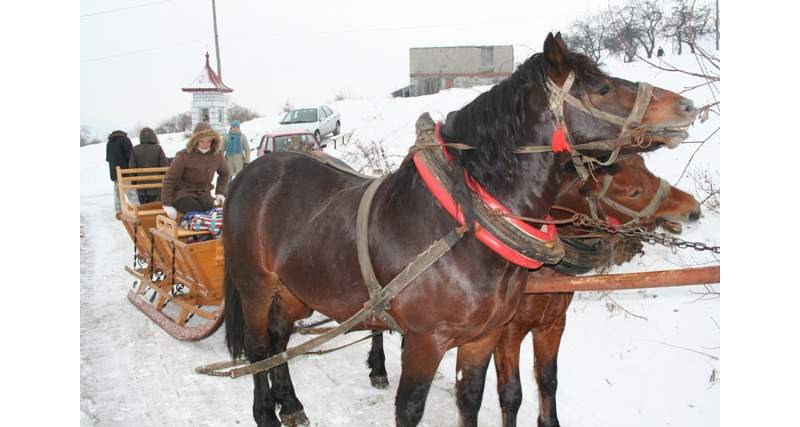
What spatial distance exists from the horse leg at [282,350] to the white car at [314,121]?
14.7 m

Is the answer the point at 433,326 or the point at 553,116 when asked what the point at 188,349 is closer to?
the point at 433,326

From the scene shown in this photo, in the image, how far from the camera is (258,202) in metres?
3.46

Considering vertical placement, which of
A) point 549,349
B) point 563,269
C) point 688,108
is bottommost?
point 549,349

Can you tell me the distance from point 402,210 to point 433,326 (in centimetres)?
54

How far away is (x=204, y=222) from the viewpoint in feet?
16.9

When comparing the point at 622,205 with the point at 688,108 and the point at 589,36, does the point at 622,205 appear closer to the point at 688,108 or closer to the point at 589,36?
the point at 688,108

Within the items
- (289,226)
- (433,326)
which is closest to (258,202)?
(289,226)

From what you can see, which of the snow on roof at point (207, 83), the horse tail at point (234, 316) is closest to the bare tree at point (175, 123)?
the snow on roof at point (207, 83)

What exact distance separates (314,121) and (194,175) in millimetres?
13941

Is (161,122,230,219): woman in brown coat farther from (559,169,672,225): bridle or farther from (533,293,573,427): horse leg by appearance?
(559,169,672,225): bridle

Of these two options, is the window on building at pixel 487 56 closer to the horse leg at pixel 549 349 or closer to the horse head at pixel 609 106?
the horse leg at pixel 549 349

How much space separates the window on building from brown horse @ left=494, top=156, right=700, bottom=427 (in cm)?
2624

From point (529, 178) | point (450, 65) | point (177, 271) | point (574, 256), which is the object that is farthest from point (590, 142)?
point (450, 65)

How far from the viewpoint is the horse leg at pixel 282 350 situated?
3.79m
